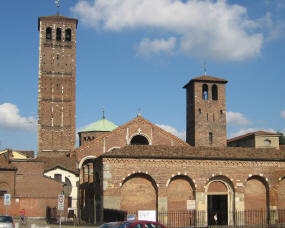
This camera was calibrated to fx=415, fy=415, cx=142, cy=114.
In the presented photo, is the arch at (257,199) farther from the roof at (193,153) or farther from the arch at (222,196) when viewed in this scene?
the roof at (193,153)

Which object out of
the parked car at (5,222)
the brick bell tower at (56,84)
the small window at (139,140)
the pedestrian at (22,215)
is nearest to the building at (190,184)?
the pedestrian at (22,215)

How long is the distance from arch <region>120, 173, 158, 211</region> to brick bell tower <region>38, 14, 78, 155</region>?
97.3 ft

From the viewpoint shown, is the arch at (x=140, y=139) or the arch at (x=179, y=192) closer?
the arch at (x=179, y=192)

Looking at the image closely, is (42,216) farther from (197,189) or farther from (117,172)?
(197,189)

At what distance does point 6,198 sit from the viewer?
78.6ft

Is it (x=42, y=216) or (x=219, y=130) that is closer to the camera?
(x=42, y=216)

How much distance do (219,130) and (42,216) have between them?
2446cm

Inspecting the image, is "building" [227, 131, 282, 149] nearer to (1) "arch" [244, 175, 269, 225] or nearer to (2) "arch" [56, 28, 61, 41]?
(2) "arch" [56, 28, 61, 41]

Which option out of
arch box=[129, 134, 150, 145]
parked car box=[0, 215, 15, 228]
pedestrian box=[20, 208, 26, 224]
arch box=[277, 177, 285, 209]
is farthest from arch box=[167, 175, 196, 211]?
arch box=[129, 134, 150, 145]

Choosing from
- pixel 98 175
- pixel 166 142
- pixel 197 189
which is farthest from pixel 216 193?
pixel 166 142

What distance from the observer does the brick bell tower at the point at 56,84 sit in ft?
190

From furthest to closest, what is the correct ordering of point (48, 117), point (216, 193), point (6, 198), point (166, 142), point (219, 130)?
point (48, 117)
point (219, 130)
point (166, 142)
point (216, 193)
point (6, 198)

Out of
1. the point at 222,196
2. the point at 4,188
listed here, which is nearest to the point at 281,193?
the point at 222,196

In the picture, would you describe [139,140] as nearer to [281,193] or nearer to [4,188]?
[4,188]
